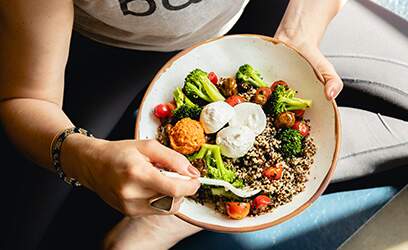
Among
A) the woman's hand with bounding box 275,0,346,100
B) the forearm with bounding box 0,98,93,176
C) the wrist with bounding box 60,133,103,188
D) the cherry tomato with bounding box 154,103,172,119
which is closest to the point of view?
the wrist with bounding box 60,133,103,188

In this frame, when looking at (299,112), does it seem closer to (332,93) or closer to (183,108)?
(332,93)

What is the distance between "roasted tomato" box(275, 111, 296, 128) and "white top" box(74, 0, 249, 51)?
248mm

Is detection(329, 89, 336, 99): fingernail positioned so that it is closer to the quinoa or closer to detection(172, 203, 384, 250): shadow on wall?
the quinoa

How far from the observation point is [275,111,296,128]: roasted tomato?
1.03m

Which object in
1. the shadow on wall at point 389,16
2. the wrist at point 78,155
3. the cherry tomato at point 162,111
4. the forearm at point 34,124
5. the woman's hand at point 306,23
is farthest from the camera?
the shadow on wall at point 389,16

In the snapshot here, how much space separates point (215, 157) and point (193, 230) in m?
0.24

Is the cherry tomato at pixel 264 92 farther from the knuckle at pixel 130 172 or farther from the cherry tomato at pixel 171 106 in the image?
the knuckle at pixel 130 172

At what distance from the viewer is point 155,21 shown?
103 cm

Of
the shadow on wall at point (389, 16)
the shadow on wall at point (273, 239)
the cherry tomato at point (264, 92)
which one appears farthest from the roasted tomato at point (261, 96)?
the shadow on wall at point (389, 16)

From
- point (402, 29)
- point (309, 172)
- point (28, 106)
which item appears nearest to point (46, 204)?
point (28, 106)

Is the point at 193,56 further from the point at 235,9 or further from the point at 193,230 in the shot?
the point at 193,230

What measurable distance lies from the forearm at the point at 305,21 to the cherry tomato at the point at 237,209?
0.41m

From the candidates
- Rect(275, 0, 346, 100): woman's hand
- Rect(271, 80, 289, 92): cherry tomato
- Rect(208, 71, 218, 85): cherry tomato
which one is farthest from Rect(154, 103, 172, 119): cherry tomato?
Rect(275, 0, 346, 100): woman's hand

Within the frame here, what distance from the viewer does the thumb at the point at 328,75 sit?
997mm
